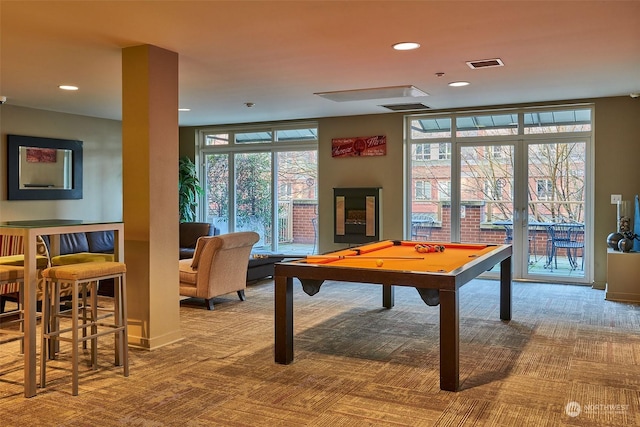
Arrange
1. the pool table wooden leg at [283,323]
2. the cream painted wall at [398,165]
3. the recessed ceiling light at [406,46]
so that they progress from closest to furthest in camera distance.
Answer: the pool table wooden leg at [283,323] < the recessed ceiling light at [406,46] < the cream painted wall at [398,165]

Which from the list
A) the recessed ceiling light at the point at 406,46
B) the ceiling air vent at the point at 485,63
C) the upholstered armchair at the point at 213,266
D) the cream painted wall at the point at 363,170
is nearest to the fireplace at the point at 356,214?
the cream painted wall at the point at 363,170

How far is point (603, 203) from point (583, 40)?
137 inches

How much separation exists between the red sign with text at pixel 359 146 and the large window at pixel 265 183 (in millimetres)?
503

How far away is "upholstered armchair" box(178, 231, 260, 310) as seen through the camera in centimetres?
569

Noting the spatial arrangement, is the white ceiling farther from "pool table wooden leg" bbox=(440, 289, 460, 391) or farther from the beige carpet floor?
the beige carpet floor

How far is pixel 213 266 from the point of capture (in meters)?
5.73

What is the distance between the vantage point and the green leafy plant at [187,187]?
31.1 ft

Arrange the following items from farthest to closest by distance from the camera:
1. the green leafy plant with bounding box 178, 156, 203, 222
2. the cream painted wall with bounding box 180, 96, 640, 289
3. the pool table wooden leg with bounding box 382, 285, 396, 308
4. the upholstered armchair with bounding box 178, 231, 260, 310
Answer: the green leafy plant with bounding box 178, 156, 203, 222, the cream painted wall with bounding box 180, 96, 640, 289, the pool table wooden leg with bounding box 382, 285, 396, 308, the upholstered armchair with bounding box 178, 231, 260, 310

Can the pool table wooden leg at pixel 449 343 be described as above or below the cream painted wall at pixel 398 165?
below

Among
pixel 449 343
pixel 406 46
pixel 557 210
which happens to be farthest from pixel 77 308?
pixel 557 210

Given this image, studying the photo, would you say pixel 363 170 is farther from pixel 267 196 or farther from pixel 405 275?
pixel 405 275

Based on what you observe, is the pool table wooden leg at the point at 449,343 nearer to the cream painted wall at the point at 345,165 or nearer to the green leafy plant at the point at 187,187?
the cream painted wall at the point at 345,165

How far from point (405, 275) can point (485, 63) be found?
2.40 meters

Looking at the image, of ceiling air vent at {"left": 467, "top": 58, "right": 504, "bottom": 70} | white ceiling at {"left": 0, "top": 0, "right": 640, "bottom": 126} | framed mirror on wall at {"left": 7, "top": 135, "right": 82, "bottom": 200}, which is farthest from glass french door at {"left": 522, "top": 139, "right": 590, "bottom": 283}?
framed mirror on wall at {"left": 7, "top": 135, "right": 82, "bottom": 200}
